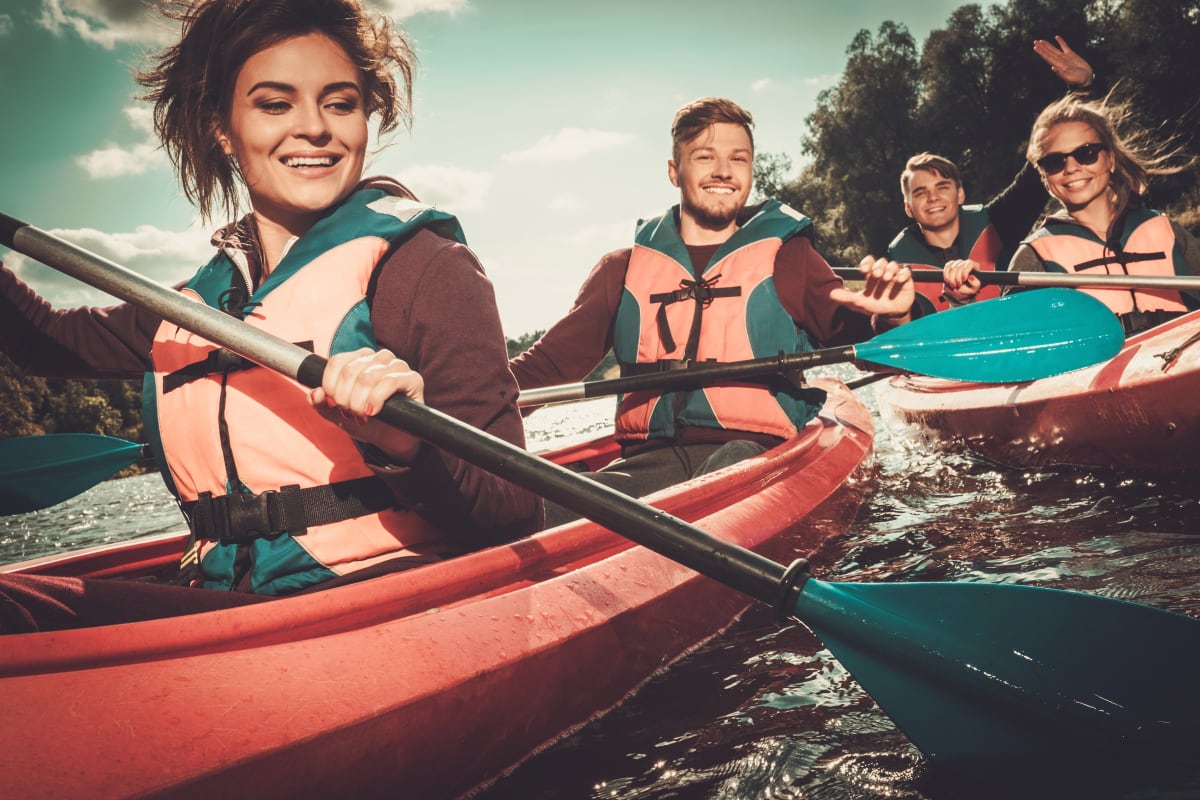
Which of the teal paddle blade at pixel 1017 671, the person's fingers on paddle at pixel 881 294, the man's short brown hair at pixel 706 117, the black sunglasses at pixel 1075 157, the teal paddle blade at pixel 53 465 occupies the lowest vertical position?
the teal paddle blade at pixel 1017 671

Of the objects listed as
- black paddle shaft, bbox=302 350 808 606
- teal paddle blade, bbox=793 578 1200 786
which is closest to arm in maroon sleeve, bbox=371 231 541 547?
black paddle shaft, bbox=302 350 808 606

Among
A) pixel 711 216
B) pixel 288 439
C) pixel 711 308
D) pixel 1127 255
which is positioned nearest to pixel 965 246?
pixel 1127 255

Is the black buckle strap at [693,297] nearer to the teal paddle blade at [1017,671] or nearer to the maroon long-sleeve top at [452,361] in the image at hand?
the maroon long-sleeve top at [452,361]

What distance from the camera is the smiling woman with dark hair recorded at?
1.46m

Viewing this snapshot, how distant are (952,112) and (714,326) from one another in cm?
3038

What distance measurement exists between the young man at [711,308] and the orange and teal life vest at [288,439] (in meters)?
1.52

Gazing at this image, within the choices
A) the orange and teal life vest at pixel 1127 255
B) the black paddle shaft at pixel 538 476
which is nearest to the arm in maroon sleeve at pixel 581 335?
the black paddle shaft at pixel 538 476

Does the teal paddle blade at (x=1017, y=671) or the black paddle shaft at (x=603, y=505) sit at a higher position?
the black paddle shaft at (x=603, y=505)

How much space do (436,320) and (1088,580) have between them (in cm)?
206

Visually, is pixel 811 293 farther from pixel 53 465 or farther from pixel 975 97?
pixel 975 97

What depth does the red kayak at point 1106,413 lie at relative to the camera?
3.12 meters

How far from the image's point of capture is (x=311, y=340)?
1559 mm

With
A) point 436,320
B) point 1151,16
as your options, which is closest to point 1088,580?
point 436,320

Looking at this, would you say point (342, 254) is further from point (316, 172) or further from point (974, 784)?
point (974, 784)
